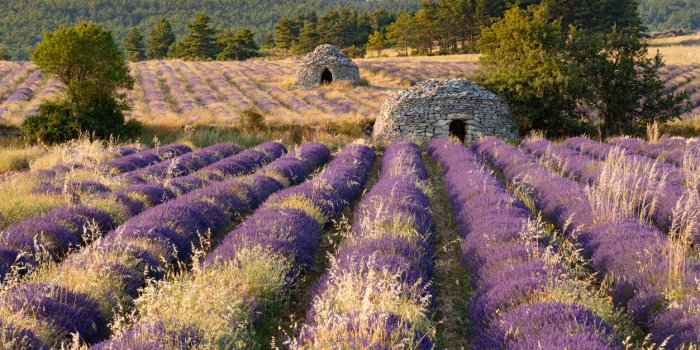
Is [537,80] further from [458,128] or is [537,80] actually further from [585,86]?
[458,128]

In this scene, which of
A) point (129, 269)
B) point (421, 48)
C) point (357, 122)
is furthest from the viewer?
point (421, 48)

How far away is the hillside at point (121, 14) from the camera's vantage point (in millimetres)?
94312

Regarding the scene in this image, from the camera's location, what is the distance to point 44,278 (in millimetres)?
4559

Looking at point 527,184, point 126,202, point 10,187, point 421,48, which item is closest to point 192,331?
point 126,202

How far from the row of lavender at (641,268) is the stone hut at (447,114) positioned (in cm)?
1271

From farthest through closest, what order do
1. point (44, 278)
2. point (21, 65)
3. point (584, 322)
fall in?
1. point (21, 65)
2. point (44, 278)
3. point (584, 322)

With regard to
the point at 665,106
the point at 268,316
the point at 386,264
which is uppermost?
the point at 386,264

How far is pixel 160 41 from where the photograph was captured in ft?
232

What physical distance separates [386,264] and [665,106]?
20.5m

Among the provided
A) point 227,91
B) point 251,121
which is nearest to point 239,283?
point 251,121

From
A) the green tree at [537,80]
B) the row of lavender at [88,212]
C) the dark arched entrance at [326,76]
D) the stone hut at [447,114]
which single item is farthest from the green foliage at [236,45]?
the row of lavender at [88,212]

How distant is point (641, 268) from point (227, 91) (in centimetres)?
3245

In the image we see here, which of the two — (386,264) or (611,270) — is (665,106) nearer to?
(611,270)

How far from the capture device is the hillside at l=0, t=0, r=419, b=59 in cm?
9431
